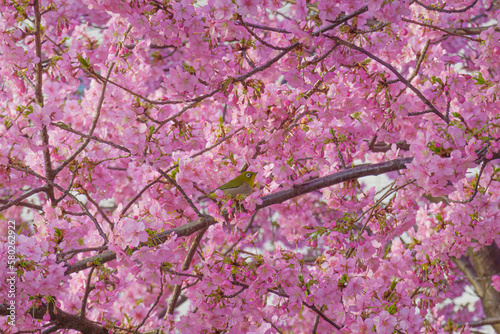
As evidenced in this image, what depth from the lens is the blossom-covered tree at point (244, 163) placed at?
2895mm

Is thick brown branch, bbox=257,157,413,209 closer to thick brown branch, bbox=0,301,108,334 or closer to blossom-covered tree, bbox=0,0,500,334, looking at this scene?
blossom-covered tree, bbox=0,0,500,334

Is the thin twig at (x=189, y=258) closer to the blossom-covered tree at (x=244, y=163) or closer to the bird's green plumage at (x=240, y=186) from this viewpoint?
the blossom-covered tree at (x=244, y=163)

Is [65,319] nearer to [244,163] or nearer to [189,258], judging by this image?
[189,258]

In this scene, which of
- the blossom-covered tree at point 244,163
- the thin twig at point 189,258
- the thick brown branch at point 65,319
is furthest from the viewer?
the thin twig at point 189,258

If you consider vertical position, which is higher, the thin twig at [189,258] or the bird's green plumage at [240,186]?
the bird's green plumage at [240,186]

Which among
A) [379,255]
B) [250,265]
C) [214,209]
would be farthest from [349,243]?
[214,209]

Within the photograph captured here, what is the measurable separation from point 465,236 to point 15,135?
11.4 feet

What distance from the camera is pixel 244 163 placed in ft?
13.2

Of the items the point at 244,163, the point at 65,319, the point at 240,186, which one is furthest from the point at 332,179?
the point at 65,319

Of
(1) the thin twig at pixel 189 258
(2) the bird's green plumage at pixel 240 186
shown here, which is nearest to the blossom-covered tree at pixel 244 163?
(1) the thin twig at pixel 189 258

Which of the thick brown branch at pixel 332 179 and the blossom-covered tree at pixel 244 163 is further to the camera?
the thick brown branch at pixel 332 179

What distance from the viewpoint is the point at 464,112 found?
137 inches

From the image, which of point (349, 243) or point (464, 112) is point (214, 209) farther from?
point (464, 112)

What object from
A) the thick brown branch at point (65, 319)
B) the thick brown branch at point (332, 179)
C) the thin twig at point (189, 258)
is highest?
the thick brown branch at point (332, 179)
